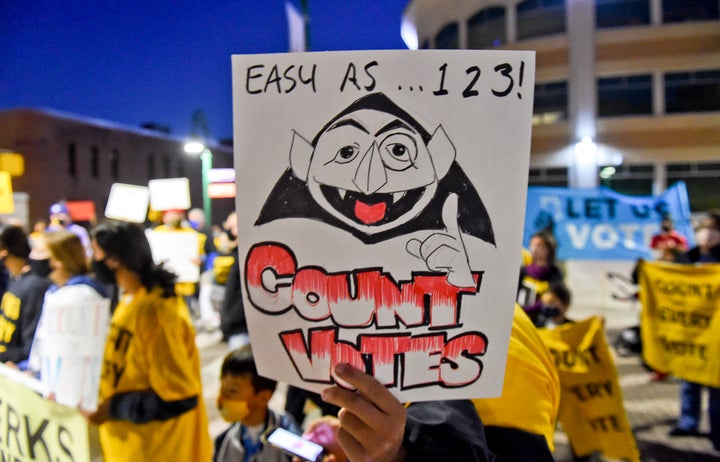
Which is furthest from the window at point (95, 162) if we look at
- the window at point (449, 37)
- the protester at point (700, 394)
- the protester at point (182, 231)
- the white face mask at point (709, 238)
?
the white face mask at point (709, 238)

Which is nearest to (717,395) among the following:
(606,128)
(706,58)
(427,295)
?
(427,295)

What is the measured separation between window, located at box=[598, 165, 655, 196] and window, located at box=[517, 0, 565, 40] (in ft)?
15.9

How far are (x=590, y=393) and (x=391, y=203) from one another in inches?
134

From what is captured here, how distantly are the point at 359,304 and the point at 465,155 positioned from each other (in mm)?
350

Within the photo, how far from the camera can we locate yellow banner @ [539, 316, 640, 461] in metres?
3.86

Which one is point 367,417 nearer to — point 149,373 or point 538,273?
point 149,373

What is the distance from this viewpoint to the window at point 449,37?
21.5m

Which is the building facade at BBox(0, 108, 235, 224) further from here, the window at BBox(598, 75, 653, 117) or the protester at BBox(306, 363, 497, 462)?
the protester at BBox(306, 363, 497, 462)

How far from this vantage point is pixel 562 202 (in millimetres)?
7914

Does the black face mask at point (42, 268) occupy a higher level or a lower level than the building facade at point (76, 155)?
lower

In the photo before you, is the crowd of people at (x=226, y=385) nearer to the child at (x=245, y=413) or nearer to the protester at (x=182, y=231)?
the child at (x=245, y=413)

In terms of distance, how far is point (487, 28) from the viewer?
68.1ft

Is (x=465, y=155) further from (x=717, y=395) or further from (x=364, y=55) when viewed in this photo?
(x=717, y=395)

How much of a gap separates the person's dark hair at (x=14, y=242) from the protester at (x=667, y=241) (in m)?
6.60
